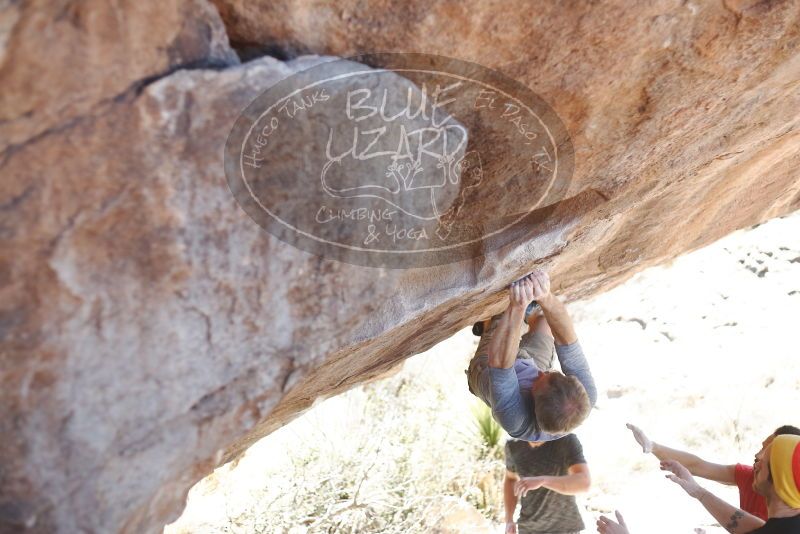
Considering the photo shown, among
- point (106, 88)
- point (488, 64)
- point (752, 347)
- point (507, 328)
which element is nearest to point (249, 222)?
point (106, 88)

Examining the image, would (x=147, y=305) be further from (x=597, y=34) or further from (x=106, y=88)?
(x=597, y=34)

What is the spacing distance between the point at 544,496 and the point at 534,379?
841 millimetres

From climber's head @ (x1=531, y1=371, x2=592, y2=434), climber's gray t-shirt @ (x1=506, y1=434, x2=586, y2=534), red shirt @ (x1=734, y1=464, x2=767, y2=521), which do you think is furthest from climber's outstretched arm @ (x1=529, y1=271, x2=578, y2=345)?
red shirt @ (x1=734, y1=464, x2=767, y2=521)

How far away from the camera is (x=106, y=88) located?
4.11 ft

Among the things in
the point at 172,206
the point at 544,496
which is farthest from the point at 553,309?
the point at 172,206

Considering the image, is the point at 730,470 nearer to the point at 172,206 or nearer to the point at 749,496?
the point at 749,496

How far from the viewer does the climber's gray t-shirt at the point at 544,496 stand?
294 cm

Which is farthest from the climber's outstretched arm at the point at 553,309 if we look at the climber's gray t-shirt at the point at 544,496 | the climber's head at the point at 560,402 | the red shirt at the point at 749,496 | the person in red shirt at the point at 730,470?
the red shirt at the point at 749,496

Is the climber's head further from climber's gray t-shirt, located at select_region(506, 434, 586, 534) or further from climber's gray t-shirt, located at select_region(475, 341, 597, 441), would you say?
climber's gray t-shirt, located at select_region(506, 434, 586, 534)

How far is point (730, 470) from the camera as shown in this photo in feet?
8.57

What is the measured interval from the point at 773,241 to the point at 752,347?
83 centimetres


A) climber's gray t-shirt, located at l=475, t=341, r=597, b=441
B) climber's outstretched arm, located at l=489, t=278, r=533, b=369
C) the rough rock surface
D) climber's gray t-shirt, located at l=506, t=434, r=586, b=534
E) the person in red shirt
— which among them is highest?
the rough rock surface

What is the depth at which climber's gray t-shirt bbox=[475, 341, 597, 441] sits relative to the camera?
236 centimetres

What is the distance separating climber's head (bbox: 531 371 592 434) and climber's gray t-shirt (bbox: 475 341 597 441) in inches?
2.9
